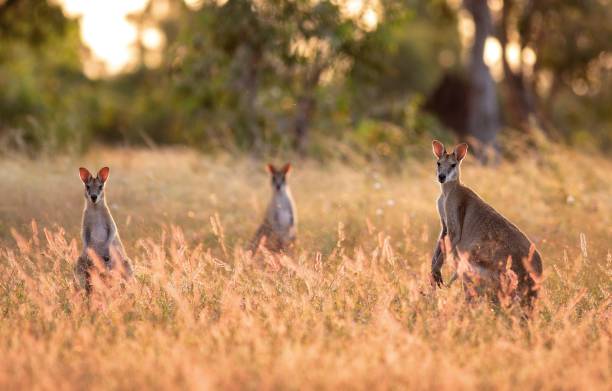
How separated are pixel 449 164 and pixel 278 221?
8.33ft

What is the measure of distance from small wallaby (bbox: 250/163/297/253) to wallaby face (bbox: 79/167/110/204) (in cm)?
180

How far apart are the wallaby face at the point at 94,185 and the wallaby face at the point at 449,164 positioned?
9.51 ft

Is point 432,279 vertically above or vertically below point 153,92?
below

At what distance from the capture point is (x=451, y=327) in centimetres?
600

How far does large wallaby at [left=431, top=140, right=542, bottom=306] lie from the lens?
657cm

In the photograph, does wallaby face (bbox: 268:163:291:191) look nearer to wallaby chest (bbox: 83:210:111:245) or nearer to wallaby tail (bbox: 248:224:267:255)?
wallaby tail (bbox: 248:224:267:255)

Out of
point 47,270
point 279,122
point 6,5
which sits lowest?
point 47,270

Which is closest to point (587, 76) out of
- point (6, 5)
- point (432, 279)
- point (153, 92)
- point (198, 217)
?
point (153, 92)

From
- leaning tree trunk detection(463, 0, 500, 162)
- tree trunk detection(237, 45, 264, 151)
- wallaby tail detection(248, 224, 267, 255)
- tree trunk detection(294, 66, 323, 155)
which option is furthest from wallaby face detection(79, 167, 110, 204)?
leaning tree trunk detection(463, 0, 500, 162)

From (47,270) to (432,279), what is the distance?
3.46 m

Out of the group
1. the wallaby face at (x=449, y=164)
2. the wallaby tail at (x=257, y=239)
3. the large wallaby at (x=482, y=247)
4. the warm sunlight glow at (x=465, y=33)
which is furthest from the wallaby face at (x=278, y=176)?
the warm sunlight glow at (x=465, y=33)

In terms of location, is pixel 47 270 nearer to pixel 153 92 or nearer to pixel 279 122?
pixel 279 122

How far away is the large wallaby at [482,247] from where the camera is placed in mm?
6566

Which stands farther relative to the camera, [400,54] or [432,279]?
[400,54]
